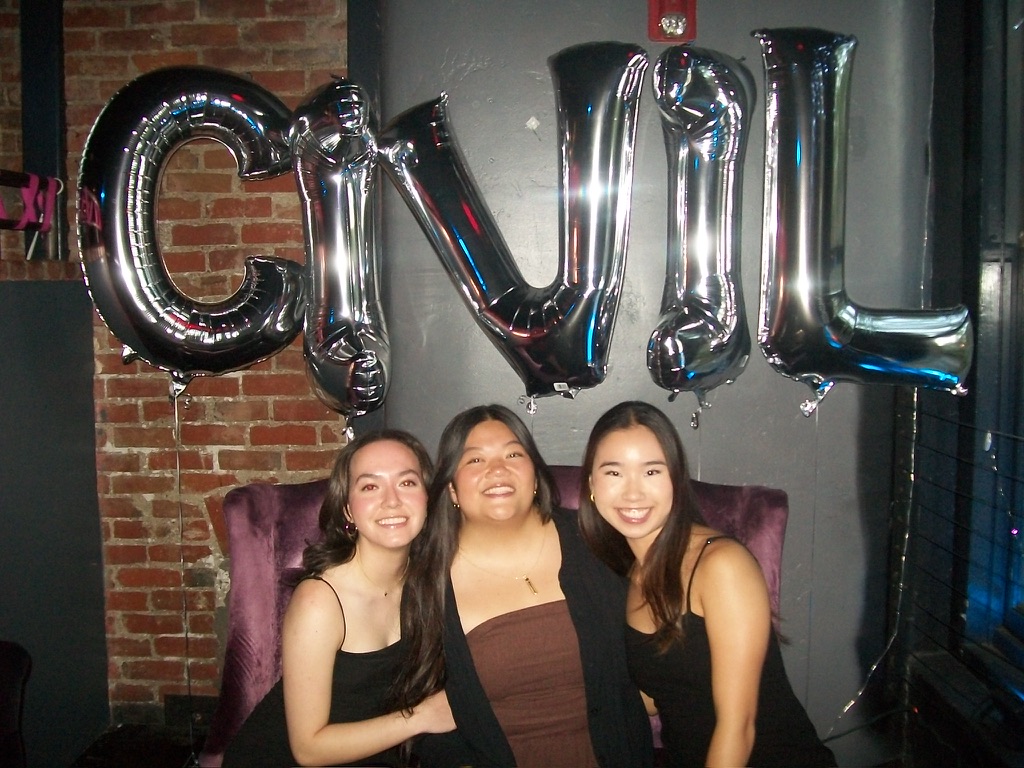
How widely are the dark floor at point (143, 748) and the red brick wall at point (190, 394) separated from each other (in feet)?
0.20

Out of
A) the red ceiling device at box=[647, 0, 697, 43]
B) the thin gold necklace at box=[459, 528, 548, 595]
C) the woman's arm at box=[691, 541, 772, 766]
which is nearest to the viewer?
the woman's arm at box=[691, 541, 772, 766]

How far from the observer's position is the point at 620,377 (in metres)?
2.27

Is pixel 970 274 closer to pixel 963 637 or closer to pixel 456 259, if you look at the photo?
pixel 963 637

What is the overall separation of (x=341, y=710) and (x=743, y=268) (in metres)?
1.61

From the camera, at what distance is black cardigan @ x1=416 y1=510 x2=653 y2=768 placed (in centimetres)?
159

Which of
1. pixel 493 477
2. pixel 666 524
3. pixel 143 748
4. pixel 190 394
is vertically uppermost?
pixel 190 394

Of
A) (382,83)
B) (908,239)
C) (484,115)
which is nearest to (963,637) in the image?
(908,239)

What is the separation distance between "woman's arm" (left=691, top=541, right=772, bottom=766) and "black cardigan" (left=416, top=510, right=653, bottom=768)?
0.20m

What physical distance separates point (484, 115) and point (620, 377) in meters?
0.90

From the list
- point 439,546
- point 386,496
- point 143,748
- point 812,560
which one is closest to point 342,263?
point 386,496

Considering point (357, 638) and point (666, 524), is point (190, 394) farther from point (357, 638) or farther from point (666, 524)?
point (666, 524)

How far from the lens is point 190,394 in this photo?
2354 millimetres

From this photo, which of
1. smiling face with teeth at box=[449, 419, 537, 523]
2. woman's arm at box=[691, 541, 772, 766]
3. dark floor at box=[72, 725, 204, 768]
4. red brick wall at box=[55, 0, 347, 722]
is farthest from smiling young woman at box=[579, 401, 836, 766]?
dark floor at box=[72, 725, 204, 768]

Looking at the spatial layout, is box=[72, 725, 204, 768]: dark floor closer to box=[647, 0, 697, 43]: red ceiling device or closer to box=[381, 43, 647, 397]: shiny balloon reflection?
box=[381, 43, 647, 397]: shiny balloon reflection
